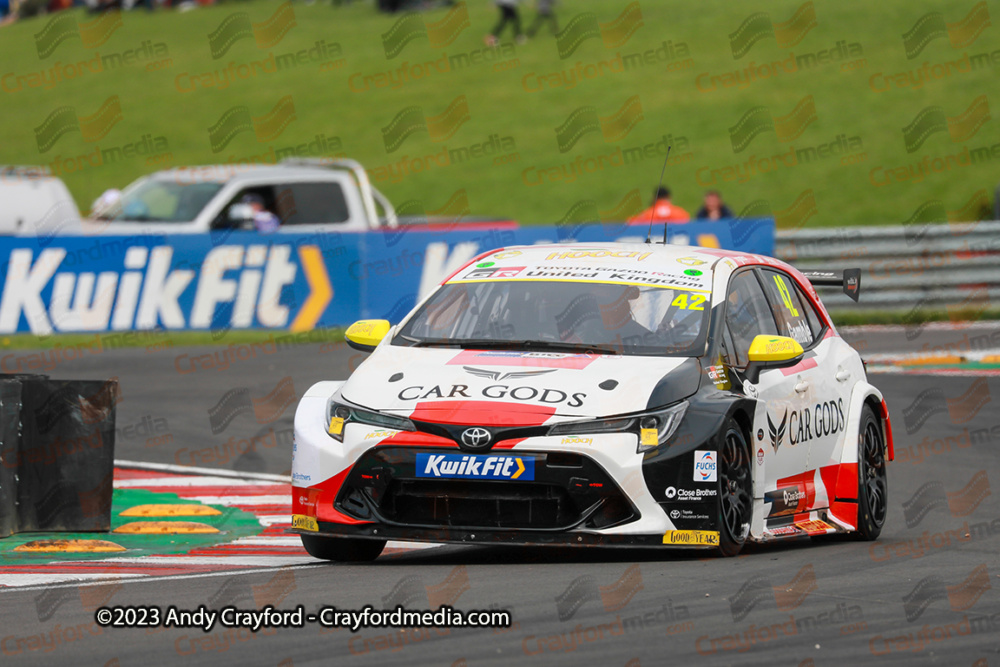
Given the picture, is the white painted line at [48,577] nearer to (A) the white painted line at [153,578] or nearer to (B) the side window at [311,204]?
(A) the white painted line at [153,578]

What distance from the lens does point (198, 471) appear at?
35.7ft

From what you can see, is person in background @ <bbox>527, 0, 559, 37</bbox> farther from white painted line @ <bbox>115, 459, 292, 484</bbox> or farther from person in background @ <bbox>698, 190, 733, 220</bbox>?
white painted line @ <bbox>115, 459, 292, 484</bbox>

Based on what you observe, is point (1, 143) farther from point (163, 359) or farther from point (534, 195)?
point (163, 359)

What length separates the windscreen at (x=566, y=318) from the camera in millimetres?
7414

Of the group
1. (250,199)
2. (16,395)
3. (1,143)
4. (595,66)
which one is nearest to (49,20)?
(1,143)

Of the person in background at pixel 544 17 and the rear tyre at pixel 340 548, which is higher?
the rear tyre at pixel 340 548

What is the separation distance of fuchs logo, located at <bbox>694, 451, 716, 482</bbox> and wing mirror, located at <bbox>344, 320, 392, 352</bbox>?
1804 mm

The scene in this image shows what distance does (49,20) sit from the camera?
65125 millimetres

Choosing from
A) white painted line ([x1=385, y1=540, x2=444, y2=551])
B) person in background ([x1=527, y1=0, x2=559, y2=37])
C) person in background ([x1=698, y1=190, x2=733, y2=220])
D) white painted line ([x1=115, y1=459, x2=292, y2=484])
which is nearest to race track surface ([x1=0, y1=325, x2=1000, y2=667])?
white painted line ([x1=385, y1=540, x2=444, y2=551])

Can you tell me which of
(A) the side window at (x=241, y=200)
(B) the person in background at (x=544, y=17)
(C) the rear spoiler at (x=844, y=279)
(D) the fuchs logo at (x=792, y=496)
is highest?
(C) the rear spoiler at (x=844, y=279)

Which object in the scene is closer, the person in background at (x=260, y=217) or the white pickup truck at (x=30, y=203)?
the person in background at (x=260, y=217)

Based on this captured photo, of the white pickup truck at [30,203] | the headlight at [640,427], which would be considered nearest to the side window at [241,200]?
the white pickup truck at [30,203]

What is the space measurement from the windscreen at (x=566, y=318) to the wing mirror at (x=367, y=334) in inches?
3.4

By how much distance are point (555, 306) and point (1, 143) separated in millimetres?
43274
